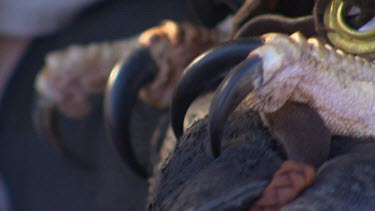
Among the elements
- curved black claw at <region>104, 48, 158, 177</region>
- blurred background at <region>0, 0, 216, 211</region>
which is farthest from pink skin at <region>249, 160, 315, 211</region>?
blurred background at <region>0, 0, 216, 211</region>

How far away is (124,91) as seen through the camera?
483 mm

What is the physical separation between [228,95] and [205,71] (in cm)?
5

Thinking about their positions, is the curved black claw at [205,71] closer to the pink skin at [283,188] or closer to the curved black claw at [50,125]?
A: the pink skin at [283,188]

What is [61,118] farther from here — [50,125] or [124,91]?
[124,91]

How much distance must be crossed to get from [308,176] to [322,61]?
8cm

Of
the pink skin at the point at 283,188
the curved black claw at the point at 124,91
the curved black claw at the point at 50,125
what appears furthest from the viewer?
the curved black claw at the point at 50,125

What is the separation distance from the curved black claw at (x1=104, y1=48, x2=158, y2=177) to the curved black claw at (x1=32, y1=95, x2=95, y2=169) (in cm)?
19

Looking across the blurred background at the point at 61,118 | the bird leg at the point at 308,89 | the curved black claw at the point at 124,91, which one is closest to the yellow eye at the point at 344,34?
the bird leg at the point at 308,89

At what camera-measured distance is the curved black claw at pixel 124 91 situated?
48 cm

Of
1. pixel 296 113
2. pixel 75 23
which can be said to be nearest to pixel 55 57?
pixel 75 23

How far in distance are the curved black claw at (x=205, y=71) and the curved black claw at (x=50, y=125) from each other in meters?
0.35

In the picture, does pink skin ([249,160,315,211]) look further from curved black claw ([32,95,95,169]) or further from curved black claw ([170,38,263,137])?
curved black claw ([32,95,95,169])

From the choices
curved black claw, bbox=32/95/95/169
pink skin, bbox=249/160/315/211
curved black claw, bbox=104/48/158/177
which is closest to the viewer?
pink skin, bbox=249/160/315/211

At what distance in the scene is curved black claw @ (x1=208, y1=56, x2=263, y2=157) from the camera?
28 cm
